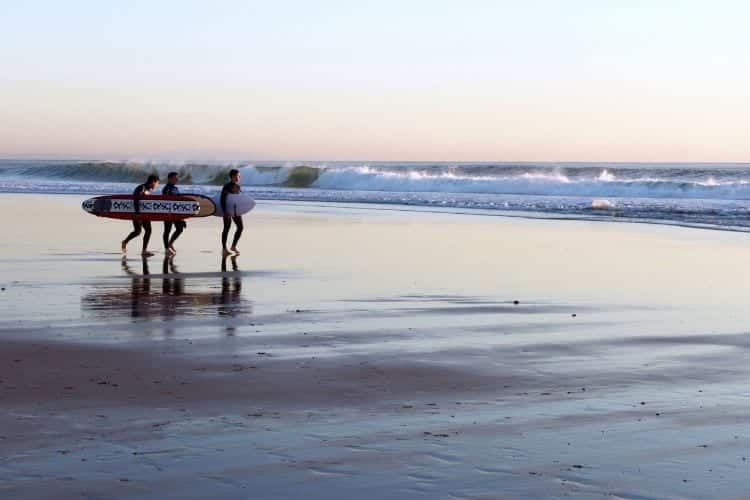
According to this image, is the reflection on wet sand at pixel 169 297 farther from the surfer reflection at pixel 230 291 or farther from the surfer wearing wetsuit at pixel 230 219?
the surfer wearing wetsuit at pixel 230 219

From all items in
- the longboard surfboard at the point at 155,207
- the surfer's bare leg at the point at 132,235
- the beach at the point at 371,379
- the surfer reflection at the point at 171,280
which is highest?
the longboard surfboard at the point at 155,207

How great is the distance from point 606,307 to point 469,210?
2405cm

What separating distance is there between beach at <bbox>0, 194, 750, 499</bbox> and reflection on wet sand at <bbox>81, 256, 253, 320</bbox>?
0.18 feet

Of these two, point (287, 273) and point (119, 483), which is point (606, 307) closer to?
point (287, 273)

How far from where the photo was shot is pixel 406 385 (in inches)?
317

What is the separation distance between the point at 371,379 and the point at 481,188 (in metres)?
52.7

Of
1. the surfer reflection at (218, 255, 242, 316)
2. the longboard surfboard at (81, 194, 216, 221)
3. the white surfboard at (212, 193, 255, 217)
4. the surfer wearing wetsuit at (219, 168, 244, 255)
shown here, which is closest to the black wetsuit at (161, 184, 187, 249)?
the longboard surfboard at (81, 194, 216, 221)

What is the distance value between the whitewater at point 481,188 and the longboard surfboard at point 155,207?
496 inches

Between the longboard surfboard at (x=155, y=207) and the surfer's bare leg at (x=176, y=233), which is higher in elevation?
the longboard surfboard at (x=155, y=207)

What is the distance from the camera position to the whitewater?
119 ft

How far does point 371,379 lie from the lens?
27.0 feet

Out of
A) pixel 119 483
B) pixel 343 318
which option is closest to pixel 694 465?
pixel 119 483

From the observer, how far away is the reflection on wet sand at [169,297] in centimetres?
1173

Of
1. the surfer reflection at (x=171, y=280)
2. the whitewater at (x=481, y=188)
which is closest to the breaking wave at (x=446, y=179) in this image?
the whitewater at (x=481, y=188)
